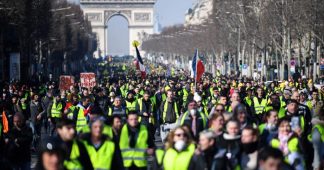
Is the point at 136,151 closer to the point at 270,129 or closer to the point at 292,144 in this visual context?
the point at 270,129

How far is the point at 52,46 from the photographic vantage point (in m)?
94.2

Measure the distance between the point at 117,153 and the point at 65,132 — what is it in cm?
66

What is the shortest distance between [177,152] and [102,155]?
907 mm

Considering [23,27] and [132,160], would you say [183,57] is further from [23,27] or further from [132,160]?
[132,160]

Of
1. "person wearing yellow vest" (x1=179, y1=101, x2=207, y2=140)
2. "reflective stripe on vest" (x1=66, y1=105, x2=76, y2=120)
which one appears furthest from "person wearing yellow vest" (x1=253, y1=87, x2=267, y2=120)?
"person wearing yellow vest" (x1=179, y1=101, x2=207, y2=140)

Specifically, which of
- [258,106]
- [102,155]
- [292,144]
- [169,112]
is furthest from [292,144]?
[258,106]

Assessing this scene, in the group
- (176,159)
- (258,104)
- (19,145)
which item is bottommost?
(19,145)

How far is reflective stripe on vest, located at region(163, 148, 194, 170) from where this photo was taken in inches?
445

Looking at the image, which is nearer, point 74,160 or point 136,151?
point 74,160

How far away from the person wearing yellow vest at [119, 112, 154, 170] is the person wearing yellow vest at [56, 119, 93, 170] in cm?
146

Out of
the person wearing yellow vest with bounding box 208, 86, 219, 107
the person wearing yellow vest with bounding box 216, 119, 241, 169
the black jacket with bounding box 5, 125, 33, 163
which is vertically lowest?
the black jacket with bounding box 5, 125, 33, 163

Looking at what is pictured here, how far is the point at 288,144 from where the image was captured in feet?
42.0

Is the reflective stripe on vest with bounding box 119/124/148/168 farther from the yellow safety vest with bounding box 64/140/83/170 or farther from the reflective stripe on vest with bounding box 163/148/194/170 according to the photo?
the reflective stripe on vest with bounding box 163/148/194/170

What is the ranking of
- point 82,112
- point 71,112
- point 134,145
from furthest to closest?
1. point 71,112
2. point 82,112
3. point 134,145
